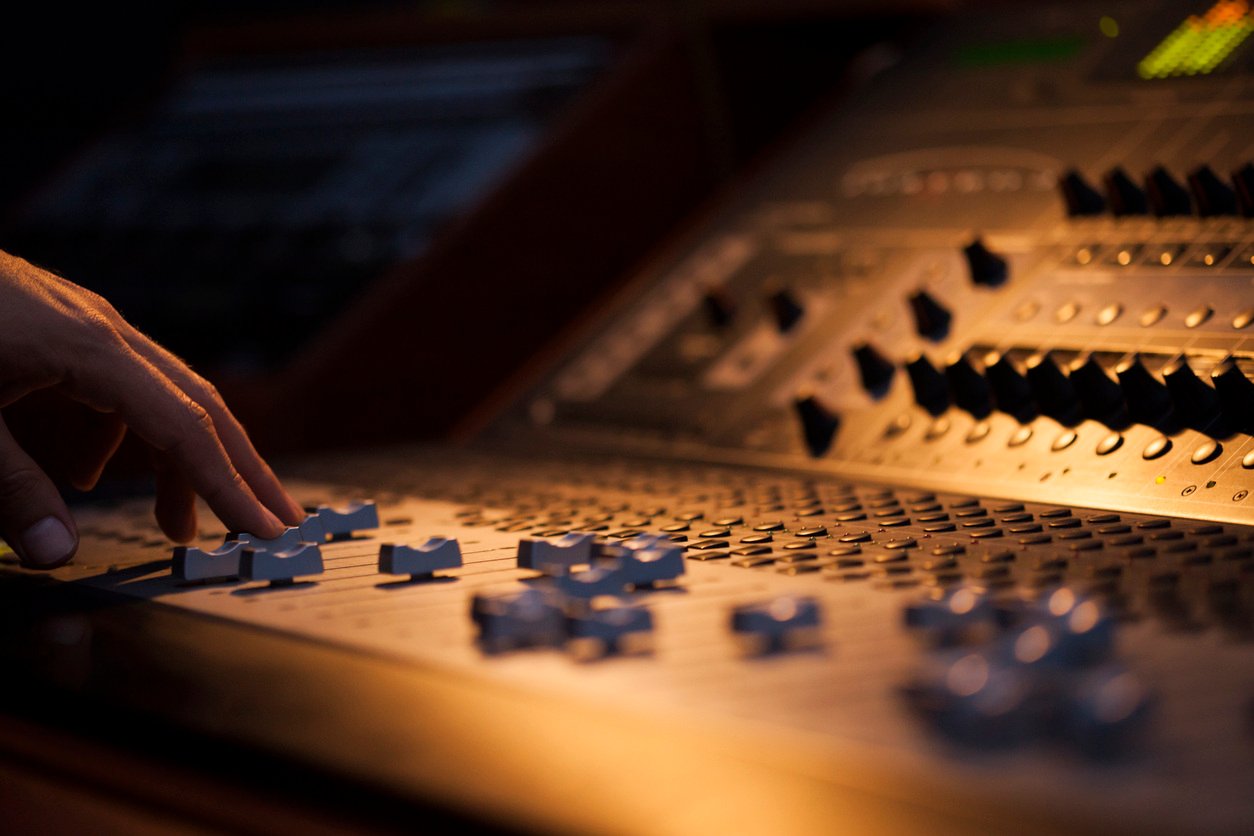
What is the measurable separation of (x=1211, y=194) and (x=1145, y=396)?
9.2 inches

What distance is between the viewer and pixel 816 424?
123 cm

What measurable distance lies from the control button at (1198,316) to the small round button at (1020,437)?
137mm

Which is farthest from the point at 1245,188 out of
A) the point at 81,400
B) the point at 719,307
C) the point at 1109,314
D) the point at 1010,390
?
the point at 81,400

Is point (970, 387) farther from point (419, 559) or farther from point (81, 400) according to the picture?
point (81, 400)

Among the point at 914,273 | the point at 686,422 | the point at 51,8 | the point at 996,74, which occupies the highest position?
the point at 51,8

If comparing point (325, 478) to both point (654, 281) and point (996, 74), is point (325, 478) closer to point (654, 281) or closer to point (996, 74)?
point (654, 281)

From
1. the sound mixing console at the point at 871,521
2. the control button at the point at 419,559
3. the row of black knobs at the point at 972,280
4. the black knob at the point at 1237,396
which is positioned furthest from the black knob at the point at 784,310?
the control button at the point at 419,559

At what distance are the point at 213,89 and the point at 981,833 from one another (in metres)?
2.09

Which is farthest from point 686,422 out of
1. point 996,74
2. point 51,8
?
point 51,8

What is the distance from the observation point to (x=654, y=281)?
64.5 inches

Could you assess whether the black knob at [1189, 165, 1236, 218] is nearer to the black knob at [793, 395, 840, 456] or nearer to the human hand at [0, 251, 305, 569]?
the black knob at [793, 395, 840, 456]

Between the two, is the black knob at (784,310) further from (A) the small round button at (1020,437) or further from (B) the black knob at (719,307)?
(A) the small round button at (1020,437)

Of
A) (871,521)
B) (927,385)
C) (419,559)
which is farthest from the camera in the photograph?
(927,385)

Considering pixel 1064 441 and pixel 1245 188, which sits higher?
pixel 1245 188
